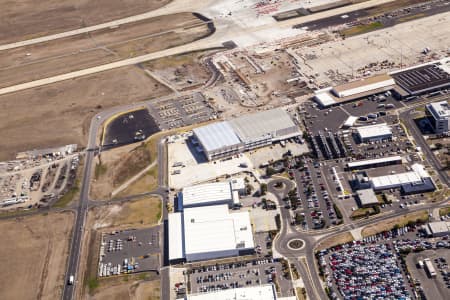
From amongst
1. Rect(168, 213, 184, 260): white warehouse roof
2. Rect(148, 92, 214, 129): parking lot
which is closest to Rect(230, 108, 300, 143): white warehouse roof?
Rect(148, 92, 214, 129): parking lot

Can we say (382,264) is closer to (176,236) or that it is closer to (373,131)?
(176,236)

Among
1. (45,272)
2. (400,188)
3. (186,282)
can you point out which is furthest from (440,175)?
(45,272)

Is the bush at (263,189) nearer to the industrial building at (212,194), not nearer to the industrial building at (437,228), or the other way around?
the industrial building at (212,194)

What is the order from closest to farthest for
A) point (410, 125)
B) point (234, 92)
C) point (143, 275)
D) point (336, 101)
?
point (143, 275) → point (410, 125) → point (336, 101) → point (234, 92)

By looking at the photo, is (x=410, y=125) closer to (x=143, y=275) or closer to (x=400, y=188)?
(x=400, y=188)

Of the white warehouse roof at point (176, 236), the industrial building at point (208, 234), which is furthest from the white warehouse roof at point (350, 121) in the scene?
the white warehouse roof at point (176, 236)

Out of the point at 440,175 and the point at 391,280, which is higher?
the point at 440,175
